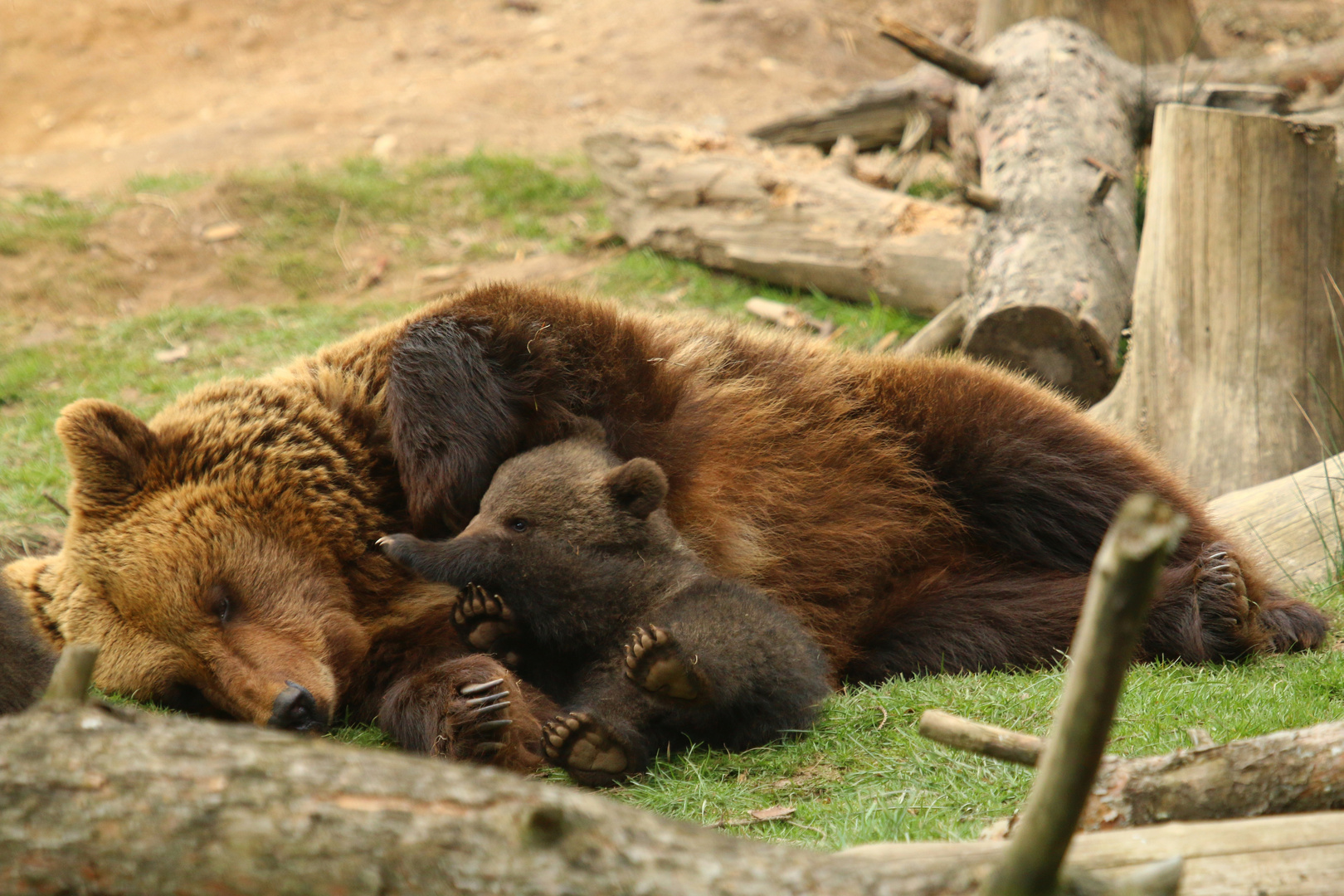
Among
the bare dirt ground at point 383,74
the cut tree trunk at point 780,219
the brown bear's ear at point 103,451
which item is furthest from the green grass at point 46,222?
the brown bear's ear at point 103,451

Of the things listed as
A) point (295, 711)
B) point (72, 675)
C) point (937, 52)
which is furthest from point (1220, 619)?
point (937, 52)

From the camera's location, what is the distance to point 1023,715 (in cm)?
350

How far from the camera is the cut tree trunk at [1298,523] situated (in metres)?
4.94

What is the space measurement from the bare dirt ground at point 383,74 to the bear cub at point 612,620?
5.56 meters

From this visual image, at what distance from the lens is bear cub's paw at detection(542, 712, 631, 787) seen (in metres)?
3.28

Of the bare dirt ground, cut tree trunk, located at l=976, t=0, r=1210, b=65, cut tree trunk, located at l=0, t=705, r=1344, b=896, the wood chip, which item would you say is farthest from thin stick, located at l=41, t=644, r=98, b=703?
cut tree trunk, located at l=976, t=0, r=1210, b=65

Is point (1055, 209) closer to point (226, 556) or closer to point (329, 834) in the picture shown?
point (226, 556)

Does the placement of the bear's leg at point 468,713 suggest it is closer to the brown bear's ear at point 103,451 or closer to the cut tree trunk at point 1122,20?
the brown bear's ear at point 103,451

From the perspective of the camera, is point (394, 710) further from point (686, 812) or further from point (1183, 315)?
point (1183, 315)

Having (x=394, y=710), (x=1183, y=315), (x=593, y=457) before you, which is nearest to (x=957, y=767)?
(x=593, y=457)

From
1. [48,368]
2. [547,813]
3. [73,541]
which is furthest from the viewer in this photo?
[48,368]

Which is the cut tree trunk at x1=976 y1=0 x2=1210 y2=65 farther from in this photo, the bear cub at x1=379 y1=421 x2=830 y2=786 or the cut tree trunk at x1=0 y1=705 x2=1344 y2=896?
the cut tree trunk at x1=0 y1=705 x2=1344 y2=896

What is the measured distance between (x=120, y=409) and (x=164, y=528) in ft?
1.49

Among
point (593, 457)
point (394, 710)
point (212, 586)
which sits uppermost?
point (593, 457)
